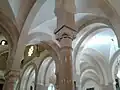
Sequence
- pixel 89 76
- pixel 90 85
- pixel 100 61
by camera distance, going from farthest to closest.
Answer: pixel 90 85
pixel 89 76
pixel 100 61

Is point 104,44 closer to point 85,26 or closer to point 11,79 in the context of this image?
point 85,26

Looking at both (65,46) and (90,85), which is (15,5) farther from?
(90,85)

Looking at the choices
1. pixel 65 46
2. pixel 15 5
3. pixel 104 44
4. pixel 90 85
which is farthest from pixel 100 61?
pixel 65 46

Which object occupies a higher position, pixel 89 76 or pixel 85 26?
pixel 85 26

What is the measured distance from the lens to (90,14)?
10188mm

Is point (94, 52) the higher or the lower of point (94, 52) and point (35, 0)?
the lower

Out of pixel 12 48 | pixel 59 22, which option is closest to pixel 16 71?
pixel 12 48

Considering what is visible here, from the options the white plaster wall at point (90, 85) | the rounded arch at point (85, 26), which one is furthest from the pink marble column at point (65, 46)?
the white plaster wall at point (90, 85)

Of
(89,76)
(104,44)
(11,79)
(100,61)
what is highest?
(104,44)

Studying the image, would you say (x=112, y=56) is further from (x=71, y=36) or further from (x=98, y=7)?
(x=71, y=36)

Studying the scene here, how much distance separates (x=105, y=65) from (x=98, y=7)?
18.1 ft

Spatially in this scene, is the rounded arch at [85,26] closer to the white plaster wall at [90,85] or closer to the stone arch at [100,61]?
the stone arch at [100,61]

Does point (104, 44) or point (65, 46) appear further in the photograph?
point (104, 44)

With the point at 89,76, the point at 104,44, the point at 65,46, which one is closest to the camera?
the point at 65,46
